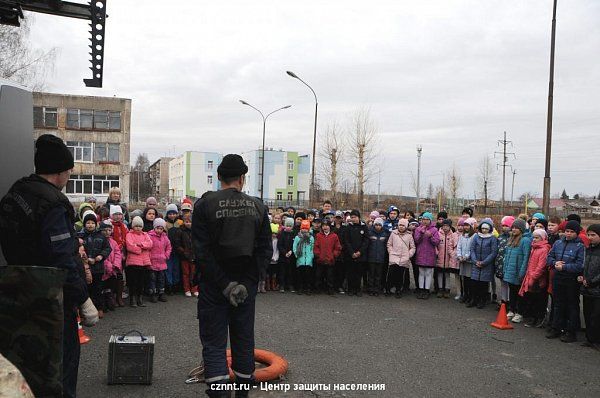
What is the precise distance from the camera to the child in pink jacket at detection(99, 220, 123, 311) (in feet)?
27.4

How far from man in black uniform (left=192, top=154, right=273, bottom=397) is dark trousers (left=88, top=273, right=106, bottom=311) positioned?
15.3ft

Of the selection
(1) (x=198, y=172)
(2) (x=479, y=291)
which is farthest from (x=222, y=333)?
(1) (x=198, y=172)

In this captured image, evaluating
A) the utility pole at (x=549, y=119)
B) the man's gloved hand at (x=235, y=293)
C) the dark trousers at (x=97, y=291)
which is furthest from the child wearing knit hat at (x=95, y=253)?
the utility pole at (x=549, y=119)

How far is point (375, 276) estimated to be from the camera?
1105 cm

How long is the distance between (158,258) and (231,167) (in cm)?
550

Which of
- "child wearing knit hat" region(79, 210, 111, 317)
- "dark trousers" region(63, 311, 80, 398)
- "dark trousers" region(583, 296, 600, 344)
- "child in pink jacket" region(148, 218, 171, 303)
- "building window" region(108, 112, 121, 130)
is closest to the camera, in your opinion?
"dark trousers" region(63, 311, 80, 398)

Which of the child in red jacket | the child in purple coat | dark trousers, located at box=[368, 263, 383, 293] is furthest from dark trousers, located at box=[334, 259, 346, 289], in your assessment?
the child in purple coat

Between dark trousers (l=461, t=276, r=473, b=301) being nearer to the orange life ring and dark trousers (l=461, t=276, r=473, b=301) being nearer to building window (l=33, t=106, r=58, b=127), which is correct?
the orange life ring

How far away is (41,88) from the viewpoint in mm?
22078

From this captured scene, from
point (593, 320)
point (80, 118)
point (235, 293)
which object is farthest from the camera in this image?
point (80, 118)

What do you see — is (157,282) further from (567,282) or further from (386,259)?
(567,282)

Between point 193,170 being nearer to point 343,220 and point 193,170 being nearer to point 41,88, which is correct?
point 41,88

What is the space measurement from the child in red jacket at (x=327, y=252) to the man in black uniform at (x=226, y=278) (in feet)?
21.3

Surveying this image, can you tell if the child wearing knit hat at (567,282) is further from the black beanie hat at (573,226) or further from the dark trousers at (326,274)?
the dark trousers at (326,274)
